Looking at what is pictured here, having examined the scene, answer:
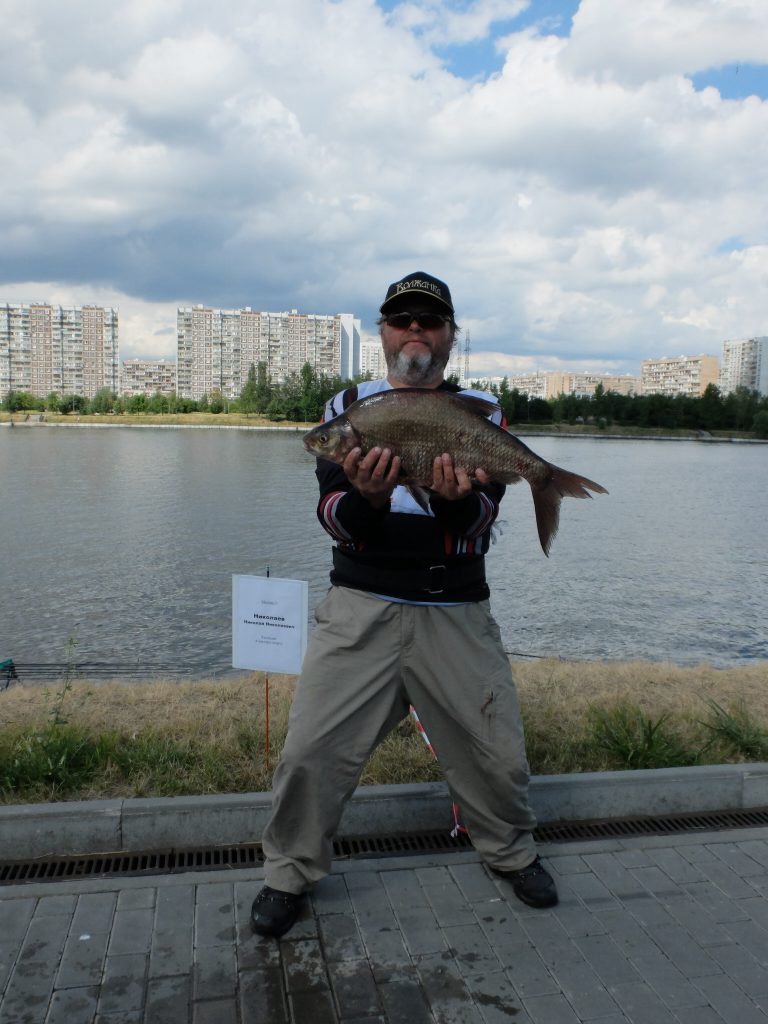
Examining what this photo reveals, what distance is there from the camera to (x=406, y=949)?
320 centimetres

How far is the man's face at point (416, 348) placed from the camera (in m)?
3.62

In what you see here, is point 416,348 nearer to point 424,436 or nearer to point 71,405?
point 424,436

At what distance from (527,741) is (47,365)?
211m

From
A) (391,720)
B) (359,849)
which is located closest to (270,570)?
(359,849)

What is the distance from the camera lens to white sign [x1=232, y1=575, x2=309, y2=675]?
4.60 meters

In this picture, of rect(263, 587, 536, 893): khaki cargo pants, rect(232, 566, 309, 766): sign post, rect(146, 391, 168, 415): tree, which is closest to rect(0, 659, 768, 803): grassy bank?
rect(232, 566, 309, 766): sign post

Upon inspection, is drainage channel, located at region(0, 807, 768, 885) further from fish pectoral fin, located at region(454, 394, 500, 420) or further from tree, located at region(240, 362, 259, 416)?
tree, located at region(240, 362, 259, 416)

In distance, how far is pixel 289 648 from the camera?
4.61 metres

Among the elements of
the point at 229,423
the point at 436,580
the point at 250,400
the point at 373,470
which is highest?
the point at 250,400

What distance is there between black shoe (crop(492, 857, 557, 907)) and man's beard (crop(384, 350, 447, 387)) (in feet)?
7.26

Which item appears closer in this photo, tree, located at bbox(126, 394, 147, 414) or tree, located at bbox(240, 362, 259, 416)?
tree, located at bbox(240, 362, 259, 416)

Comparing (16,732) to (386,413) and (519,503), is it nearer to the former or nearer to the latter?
(386,413)

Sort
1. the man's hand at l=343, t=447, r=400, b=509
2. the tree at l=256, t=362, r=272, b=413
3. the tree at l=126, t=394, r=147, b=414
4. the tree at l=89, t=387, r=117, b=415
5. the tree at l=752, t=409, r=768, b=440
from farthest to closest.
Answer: the tree at l=126, t=394, r=147, b=414
the tree at l=89, t=387, r=117, b=415
the tree at l=256, t=362, r=272, b=413
the tree at l=752, t=409, r=768, b=440
the man's hand at l=343, t=447, r=400, b=509

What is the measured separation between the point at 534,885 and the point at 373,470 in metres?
1.95
